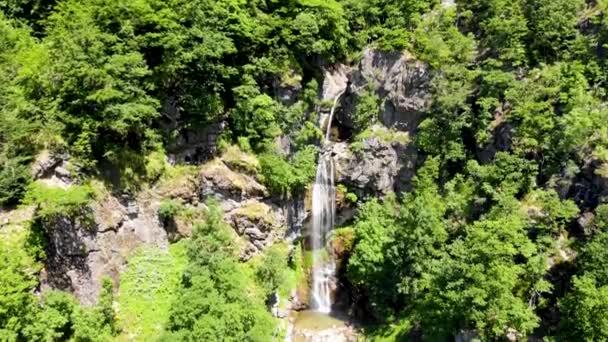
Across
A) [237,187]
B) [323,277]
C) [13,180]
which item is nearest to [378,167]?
[323,277]

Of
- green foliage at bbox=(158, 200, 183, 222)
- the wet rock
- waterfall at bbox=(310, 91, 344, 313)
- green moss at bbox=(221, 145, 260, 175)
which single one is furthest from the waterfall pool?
green foliage at bbox=(158, 200, 183, 222)

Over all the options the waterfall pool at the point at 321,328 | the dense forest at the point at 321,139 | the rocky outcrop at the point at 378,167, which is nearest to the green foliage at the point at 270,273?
the dense forest at the point at 321,139

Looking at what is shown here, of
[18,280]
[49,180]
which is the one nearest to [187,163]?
[49,180]

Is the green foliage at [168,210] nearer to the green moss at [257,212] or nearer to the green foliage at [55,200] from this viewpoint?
the green moss at [257,212]

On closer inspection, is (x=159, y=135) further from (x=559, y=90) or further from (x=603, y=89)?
(x=603, y=89)

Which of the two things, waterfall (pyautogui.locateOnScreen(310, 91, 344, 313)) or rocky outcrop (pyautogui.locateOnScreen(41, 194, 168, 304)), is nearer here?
rocky outcrop (pyautogui.locateOnScreen(41, 194, 168, 304))

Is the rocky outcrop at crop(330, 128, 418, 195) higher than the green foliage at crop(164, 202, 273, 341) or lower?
higher

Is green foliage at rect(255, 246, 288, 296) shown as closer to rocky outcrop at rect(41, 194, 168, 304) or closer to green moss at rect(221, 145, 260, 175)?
green moss at rect(221, 145, 260, 175)
